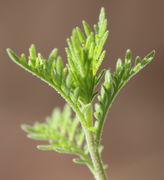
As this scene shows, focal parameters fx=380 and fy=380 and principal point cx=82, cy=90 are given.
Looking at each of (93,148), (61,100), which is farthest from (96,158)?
(61,100)

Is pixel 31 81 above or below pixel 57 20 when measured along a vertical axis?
below

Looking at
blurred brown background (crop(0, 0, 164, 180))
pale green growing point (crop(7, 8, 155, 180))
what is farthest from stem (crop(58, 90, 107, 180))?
blurred brown background (crop(0, 0, 164, 180))

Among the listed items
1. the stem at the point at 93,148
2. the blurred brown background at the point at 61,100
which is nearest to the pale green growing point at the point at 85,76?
the stem at the point at 93,148

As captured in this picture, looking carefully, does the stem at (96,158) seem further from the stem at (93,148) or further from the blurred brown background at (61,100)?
the blurred brown background at (61,100)

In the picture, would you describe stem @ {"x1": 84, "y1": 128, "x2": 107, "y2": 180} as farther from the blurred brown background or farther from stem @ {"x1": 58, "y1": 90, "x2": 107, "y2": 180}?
the blurred brown background

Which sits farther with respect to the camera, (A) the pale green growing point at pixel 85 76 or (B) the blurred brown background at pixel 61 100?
(B) the blurred brown background at pixel 61 100

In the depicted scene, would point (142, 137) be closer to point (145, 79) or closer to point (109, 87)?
point (145, 79)

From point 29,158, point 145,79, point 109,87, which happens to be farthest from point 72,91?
point 145,79

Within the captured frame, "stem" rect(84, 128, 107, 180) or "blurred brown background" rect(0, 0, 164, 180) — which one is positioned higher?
"blurred brown background" rect(0, 0, 164, 180)
